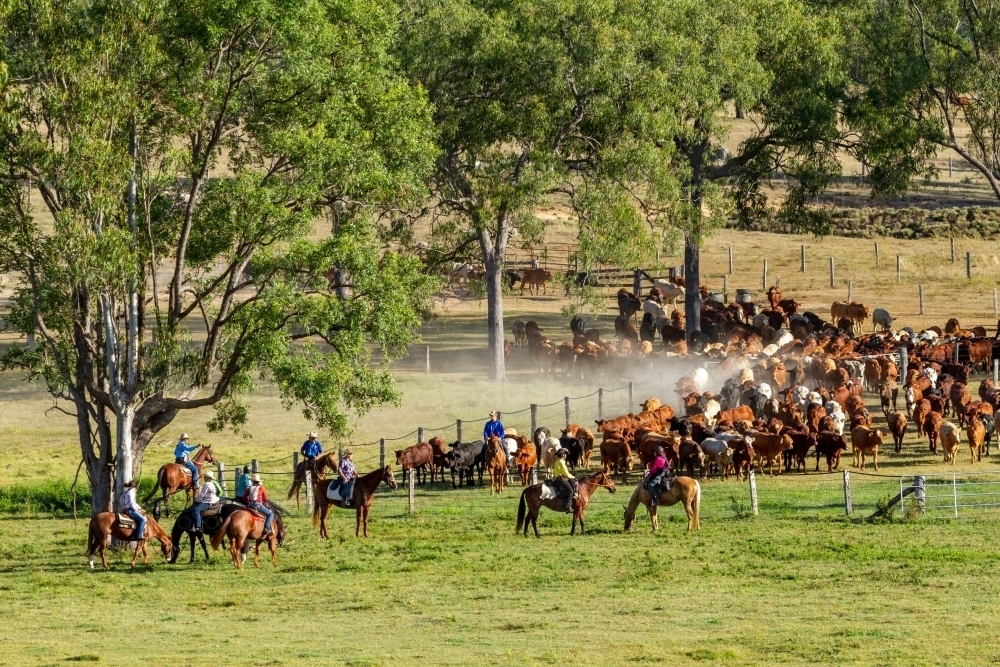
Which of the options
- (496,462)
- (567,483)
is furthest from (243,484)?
(567,483)

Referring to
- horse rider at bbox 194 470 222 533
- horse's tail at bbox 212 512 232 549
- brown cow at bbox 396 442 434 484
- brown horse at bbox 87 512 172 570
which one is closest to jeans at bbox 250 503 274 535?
horse's tail at bbox 212 512 232 549

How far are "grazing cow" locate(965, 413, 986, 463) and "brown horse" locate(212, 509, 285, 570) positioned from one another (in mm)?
14896

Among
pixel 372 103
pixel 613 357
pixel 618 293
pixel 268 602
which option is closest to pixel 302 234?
pixel 372 103

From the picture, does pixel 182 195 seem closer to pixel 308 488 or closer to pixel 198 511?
pixel 308 488

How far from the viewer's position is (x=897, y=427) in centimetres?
3409

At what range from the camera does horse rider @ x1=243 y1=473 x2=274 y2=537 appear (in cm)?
2542

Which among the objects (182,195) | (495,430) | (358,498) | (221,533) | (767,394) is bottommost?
(221,533)

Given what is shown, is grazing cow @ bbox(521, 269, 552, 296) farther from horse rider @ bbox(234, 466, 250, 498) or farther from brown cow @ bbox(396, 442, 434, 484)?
horse rider @ bbox(234, 466, 250, 498)

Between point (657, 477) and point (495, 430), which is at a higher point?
point (495, 430)

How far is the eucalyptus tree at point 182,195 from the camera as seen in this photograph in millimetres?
25734

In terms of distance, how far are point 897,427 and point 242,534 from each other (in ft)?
51.4

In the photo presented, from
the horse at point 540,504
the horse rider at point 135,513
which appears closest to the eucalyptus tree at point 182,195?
the horse rider at point 135,513

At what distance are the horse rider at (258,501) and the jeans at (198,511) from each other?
0.66 metres

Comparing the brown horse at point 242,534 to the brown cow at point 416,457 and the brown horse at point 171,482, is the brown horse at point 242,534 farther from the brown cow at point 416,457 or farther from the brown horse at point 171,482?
the brown cow at point 416,457
